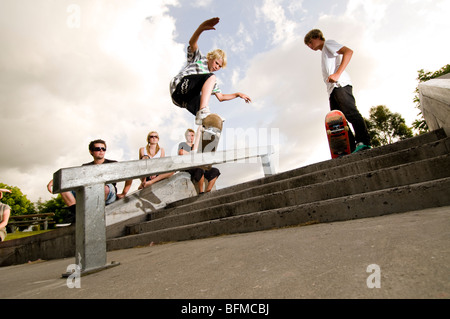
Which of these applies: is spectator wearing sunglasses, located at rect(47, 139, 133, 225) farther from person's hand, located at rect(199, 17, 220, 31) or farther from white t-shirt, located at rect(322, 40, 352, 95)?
white t-shirt, located at rect(322, 40, 352, 95)

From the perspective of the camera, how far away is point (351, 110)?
3.82 m

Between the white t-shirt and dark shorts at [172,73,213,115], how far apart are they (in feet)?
7.16

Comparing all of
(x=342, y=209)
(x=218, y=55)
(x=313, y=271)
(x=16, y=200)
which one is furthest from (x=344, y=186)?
(x=16, y=200)

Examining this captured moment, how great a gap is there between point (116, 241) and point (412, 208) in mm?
3447

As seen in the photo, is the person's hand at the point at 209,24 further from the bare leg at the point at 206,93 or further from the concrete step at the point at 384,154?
the concrete step at the point at 384,154

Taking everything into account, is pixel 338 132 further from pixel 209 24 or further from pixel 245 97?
pixel 209 24

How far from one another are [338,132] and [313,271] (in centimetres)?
315

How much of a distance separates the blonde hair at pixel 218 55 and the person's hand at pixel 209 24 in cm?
63

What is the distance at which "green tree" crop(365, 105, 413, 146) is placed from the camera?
1003 inches

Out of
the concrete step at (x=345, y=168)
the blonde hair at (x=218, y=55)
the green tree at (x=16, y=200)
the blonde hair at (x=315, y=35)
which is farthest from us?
the green tree at (x=16, y=200)

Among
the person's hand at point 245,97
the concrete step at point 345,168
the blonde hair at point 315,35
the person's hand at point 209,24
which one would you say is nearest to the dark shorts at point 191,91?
the person's hand at point 209,24

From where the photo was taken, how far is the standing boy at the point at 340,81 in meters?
3.69
